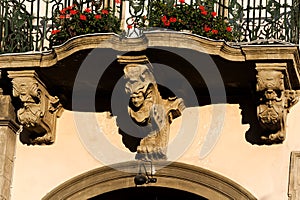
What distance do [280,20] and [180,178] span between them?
1.59m

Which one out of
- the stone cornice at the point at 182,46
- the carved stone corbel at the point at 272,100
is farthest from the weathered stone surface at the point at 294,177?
the stone cornice at the point at 182,46

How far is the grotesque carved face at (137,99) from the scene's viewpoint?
11945mm

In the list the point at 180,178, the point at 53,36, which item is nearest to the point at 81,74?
the point at 53,36

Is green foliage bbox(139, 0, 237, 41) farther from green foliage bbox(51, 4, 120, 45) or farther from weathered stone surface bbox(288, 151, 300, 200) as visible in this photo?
weathered stone surface bbox(288, 151, 300, 200)

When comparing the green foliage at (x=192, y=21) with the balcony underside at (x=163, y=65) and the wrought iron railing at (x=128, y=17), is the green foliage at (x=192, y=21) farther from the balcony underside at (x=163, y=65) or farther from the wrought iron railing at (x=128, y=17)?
the balcony underside at (x=163, y=65)

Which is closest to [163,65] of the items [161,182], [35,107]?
[161,182]

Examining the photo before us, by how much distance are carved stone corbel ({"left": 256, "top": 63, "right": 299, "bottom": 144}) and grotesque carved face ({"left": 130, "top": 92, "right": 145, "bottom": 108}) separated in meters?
0.94

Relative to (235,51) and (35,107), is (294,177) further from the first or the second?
(35,107)

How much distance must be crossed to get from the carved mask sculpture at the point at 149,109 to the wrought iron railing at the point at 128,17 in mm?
714

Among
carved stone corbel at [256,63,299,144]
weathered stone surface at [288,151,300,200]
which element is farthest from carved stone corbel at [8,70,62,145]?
weathered stone surface at [288,151,300,200]

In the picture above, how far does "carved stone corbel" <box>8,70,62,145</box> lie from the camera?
1231cm

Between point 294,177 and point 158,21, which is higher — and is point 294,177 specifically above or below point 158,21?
below

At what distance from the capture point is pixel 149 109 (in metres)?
12.1

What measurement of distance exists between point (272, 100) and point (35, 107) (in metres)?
2.01
